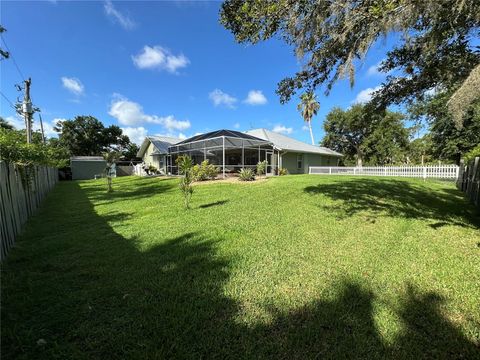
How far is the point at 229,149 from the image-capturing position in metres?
22.6

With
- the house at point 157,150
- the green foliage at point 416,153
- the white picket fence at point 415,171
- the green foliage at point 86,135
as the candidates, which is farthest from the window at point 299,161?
the green foliage at point 86,135

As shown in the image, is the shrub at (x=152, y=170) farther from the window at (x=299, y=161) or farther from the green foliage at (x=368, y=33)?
the green foliage at (x=368, y=33)

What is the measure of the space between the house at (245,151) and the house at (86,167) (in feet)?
33.3

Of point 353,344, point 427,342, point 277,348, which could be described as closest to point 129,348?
point 277,348

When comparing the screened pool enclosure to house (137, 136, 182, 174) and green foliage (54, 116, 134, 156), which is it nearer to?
house (137, 136, 182, 174)

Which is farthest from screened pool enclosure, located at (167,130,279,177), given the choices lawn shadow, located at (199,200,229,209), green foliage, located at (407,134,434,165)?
green foliage, located at (407,134,434,165)

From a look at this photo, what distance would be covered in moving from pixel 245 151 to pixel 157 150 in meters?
10.8

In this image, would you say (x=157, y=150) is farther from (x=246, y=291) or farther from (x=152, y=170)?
(x=246, y=291)

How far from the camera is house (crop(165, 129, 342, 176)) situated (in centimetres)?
1897

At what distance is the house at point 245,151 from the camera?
19.0 m

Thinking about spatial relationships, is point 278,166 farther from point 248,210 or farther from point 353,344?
point 353,344

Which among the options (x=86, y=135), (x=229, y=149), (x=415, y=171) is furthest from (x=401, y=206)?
(x=86, y=135)

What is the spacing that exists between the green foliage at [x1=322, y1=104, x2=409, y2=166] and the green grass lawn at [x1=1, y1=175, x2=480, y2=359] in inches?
1158

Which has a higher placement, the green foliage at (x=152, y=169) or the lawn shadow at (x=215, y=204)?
the green foliage at (x=152, y=169)
